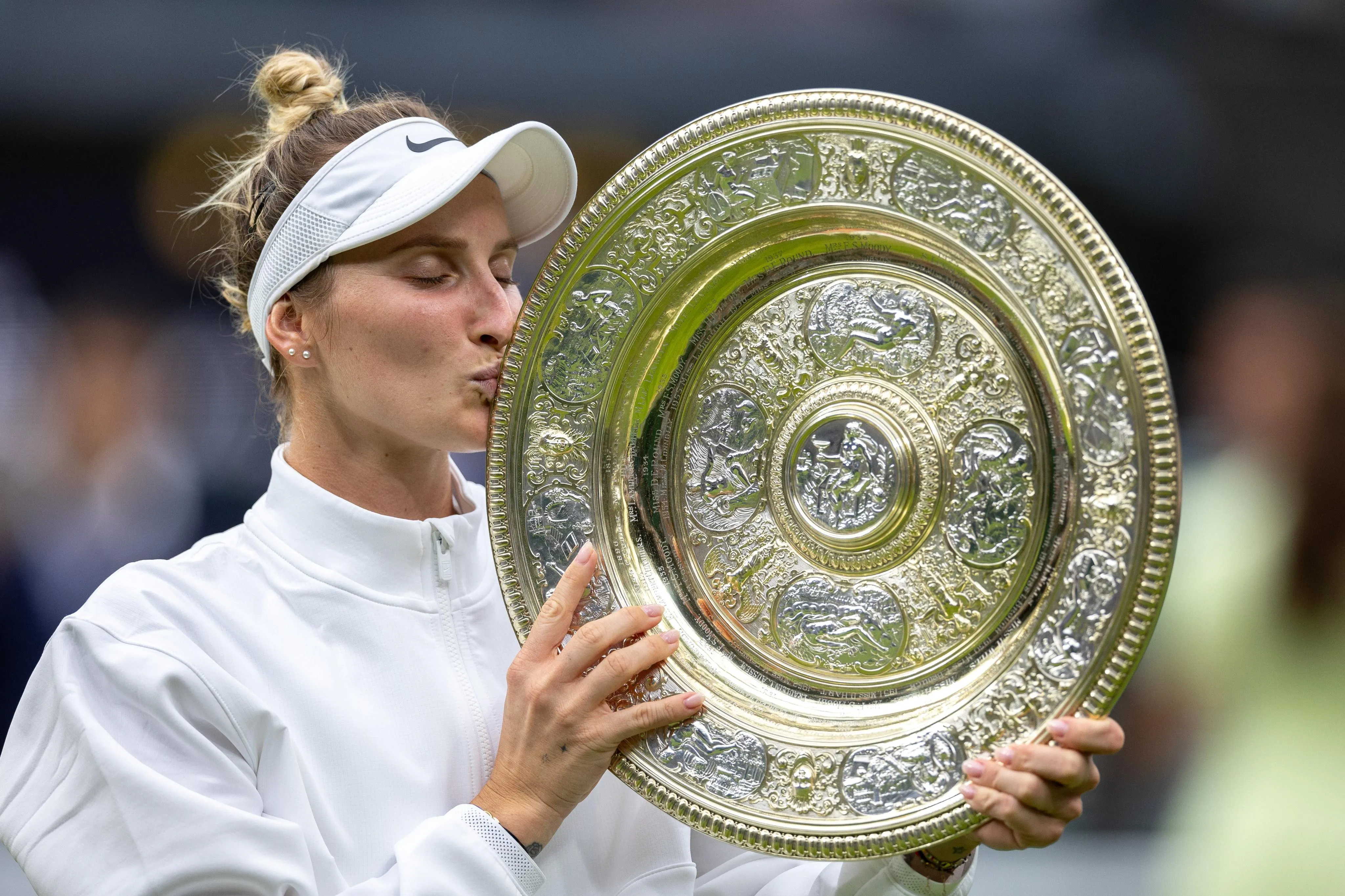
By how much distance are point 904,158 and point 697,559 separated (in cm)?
48

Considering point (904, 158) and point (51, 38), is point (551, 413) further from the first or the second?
point (51, 38)

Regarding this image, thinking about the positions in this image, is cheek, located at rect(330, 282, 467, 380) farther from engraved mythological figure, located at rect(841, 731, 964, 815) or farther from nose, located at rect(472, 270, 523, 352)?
engraved mythological figure, located at rect(841, 731, 964, 815)

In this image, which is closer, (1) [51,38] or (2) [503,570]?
(2) [503,570]

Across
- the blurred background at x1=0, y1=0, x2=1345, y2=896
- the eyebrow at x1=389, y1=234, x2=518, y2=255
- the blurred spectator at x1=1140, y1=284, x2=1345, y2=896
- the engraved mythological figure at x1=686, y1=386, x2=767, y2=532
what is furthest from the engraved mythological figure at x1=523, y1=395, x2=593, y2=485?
the blurred background at x1=0, y1=0, x2=1345, y2=896

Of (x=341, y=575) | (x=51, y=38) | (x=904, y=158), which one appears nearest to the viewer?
(x=904, y=158)

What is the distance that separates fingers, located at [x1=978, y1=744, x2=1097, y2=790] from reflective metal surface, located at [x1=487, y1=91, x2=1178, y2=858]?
2 centimetres

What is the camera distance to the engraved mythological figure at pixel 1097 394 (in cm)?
100

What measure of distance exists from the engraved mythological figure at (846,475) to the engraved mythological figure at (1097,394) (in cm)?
22

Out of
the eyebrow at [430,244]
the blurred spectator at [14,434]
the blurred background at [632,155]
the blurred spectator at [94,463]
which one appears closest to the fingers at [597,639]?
the eyebrow at [430,244]

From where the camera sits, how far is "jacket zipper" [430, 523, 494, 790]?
4.36ft

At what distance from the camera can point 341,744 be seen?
125 centimetres

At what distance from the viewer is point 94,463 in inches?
117

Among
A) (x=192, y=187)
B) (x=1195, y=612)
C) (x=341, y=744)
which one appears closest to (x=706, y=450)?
(x=341, y=744)

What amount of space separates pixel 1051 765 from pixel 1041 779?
0.9 inches
